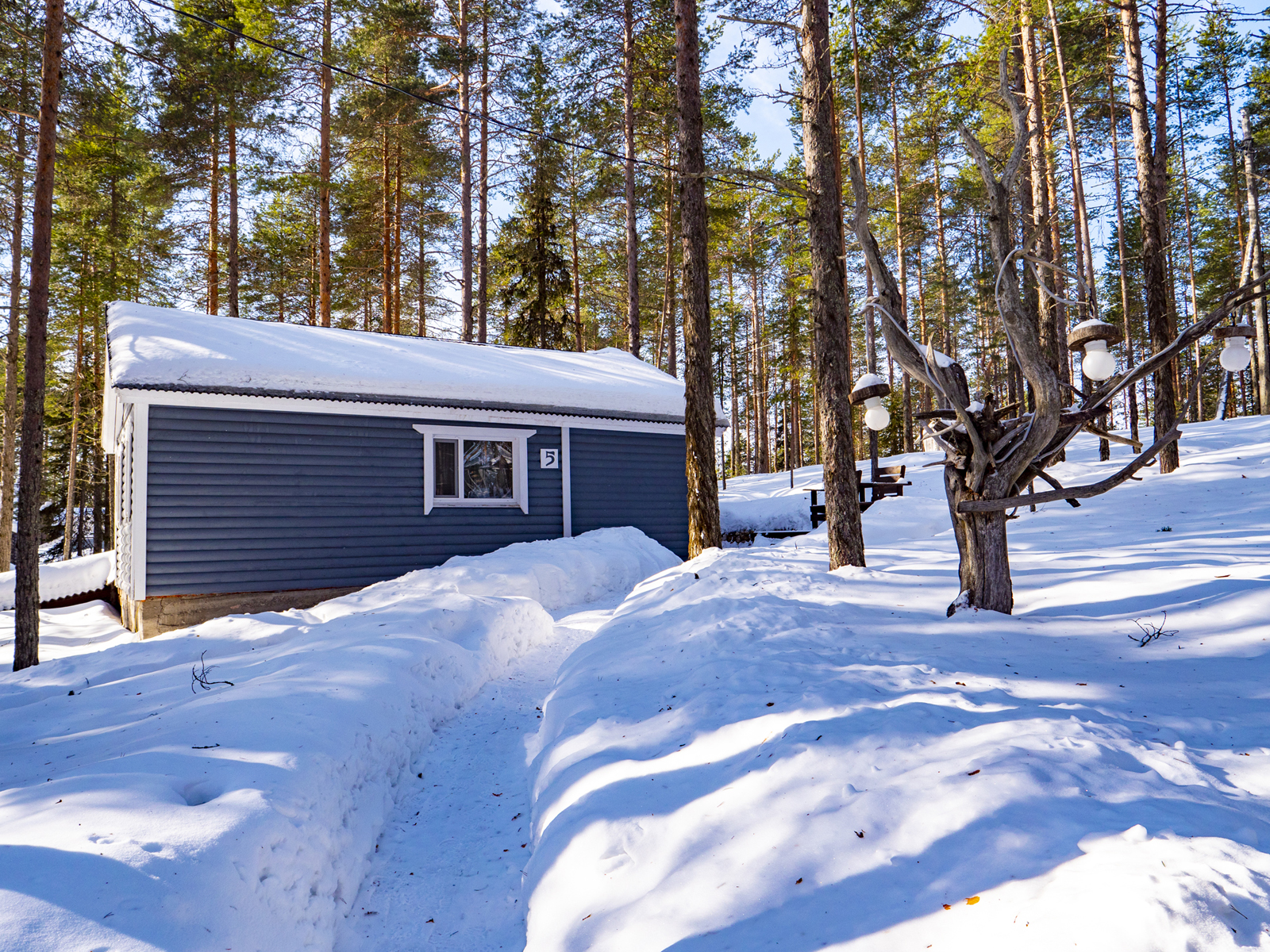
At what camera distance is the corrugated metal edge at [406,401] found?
27.1 ft

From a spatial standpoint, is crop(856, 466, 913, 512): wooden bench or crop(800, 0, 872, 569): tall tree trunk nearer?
crop(800, 0, 872, 569): tall tree trunk

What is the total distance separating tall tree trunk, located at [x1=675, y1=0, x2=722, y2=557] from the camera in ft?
28.7

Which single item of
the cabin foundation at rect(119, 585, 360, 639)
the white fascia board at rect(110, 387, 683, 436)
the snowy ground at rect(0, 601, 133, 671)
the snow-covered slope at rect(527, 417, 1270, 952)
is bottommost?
the snowy ground at rect(0, 601, 133, 671)

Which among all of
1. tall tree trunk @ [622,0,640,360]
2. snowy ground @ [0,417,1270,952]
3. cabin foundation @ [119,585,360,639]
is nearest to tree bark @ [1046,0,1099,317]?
tall tree trunk @ [622,0,640,360]

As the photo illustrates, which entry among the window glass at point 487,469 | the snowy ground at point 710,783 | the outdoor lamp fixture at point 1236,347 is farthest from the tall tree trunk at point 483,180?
the outdoor lamp fixture at point 1236,347

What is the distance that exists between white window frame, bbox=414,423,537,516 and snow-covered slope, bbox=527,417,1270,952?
18.5 ft

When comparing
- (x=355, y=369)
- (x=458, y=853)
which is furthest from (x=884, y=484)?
(x=458, y=853)

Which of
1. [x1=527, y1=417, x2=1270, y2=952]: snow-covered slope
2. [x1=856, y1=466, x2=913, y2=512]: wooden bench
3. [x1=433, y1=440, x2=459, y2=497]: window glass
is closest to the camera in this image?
[x1=527, y1=417, x2=1270, y2=952]: snow-covered slope

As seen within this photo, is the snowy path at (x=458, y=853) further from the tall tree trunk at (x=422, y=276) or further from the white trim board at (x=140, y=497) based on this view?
the tall tree trunk at (x=422, y=276)

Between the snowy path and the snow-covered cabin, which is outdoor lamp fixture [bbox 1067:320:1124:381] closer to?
the snowy path

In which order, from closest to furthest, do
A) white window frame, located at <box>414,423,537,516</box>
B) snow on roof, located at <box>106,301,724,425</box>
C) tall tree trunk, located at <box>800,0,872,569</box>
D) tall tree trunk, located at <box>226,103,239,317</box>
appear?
→ tall tree trunk, located at <box>800,0,872,569</box>, snow on roof, located at <box>106,301,724,425</box>, white window frame, located at <box>414,423,537,516</box>, tall tree trunk, located at <box>226,103,239,317</box>

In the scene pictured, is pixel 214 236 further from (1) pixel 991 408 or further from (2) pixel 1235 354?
(2) pixel 1235 354

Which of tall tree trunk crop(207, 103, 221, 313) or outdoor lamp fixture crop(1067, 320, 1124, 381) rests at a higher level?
tall tree trunk crop(207, 103, 221, 313)

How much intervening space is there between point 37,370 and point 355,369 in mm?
3536
